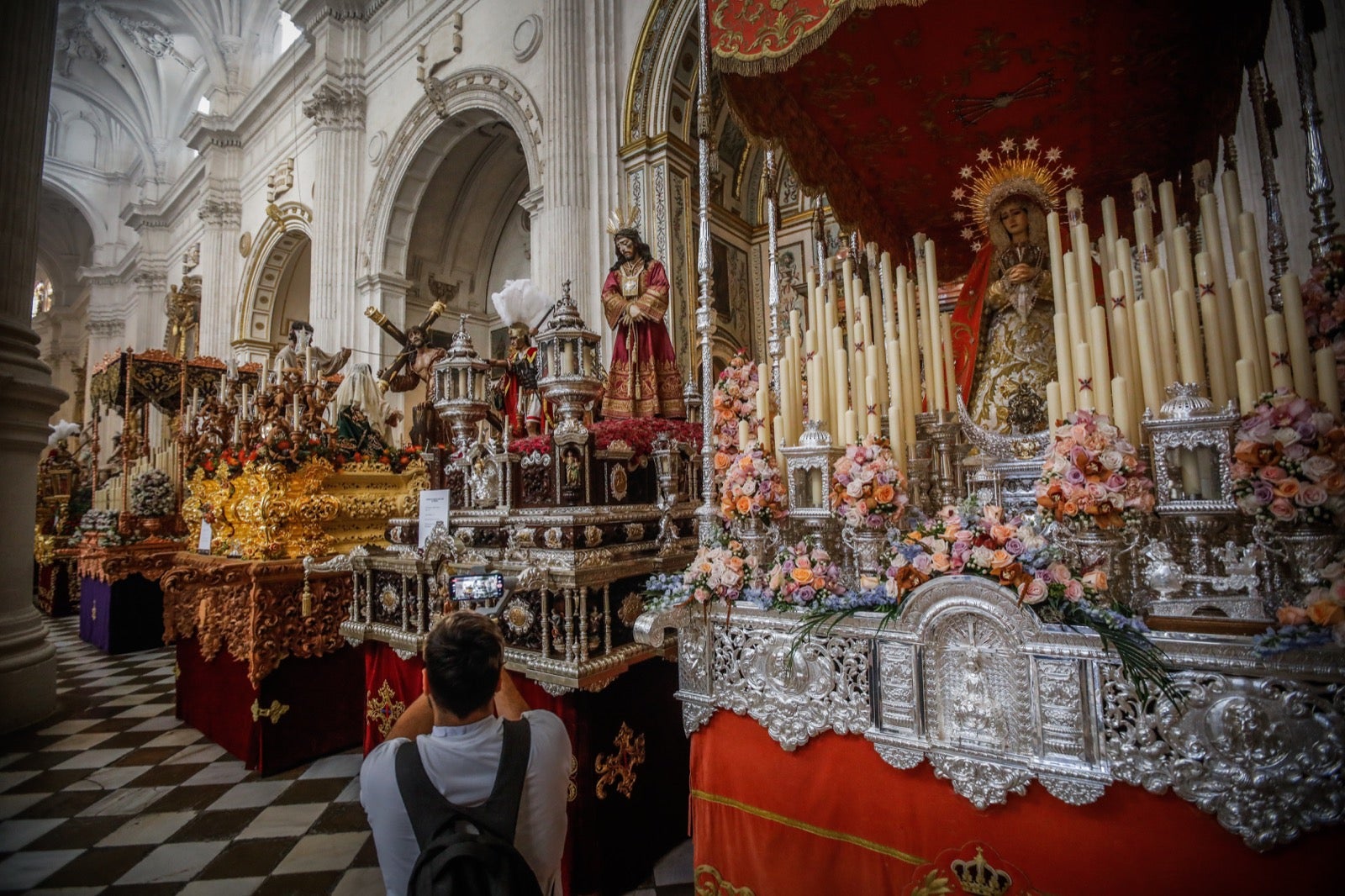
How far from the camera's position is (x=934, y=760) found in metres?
1.80

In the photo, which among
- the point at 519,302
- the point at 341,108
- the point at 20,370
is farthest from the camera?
the point at 341,108

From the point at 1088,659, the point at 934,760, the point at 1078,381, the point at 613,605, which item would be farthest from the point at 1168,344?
the point at 613,605

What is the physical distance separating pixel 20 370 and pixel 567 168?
5.37 metres

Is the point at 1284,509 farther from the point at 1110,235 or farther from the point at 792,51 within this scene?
the point at 792,51

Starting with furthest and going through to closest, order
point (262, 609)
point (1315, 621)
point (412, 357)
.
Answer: point (412, 357)
point (262, 609)
point (1315, 621)

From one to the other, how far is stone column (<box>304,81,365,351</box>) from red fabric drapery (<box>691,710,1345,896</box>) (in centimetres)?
1063

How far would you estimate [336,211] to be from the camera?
11.0 metres

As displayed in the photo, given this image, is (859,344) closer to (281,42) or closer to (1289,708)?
(1289,708)

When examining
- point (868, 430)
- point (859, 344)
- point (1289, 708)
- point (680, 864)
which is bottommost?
point (680, 864)

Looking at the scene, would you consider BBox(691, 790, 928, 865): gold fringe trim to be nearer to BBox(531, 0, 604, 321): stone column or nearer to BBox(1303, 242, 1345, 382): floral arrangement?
BBox(1303, 242, 1345, 382): floral arrangement

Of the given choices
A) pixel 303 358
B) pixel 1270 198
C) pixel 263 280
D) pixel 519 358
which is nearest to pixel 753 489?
pixel 1270 198

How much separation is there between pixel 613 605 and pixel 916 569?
1394mm

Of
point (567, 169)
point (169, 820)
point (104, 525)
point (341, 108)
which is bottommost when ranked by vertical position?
point (169, 820)

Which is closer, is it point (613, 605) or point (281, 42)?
point (613, 605)
